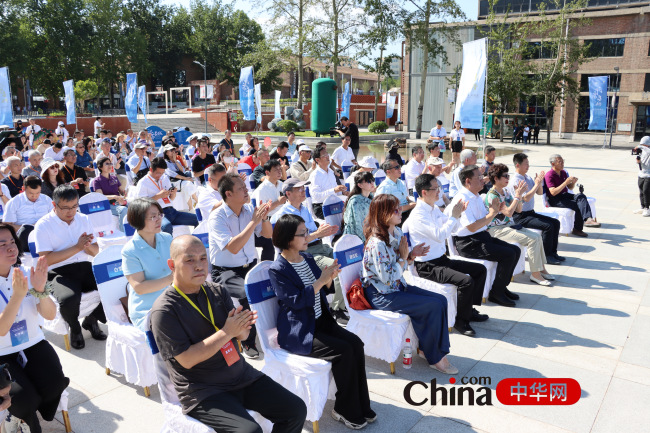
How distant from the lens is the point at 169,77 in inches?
2393

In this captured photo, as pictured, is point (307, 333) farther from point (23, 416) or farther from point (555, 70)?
point (555, 70)

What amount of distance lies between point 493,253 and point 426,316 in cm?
196

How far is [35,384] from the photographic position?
3.18 metres

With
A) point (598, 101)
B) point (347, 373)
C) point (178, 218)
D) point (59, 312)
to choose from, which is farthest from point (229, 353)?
point (598, 101)

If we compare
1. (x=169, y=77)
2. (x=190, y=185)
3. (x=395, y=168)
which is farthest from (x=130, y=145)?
(x=169, y=77)

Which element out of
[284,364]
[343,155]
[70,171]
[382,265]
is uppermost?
[343,155]

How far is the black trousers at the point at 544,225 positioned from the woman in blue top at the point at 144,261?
17.9ft

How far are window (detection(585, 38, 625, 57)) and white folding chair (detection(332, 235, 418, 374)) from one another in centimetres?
3705

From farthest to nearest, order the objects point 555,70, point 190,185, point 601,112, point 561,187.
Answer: point 555,70 < point 601,112 < point 190,185 < point 561,187

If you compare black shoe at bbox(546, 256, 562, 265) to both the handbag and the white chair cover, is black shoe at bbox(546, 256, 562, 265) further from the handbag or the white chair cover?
the handbag

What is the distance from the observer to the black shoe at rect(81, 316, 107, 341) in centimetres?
487

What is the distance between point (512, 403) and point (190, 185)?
709 cm

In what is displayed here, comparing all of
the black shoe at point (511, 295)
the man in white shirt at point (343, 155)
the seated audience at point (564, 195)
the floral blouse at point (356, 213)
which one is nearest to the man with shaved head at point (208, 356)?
the floral blouse at point (356, 213)
